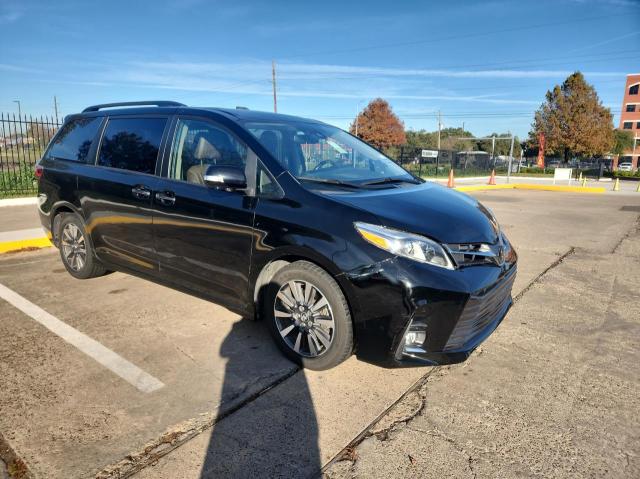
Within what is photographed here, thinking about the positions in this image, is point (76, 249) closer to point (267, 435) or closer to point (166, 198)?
point (166, 198)

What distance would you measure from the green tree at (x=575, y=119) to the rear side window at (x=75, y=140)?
148ft

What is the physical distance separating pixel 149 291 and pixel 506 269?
3.34 meters

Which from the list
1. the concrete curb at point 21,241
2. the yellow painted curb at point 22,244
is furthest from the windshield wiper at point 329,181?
the yellow painted curb at point 22,244

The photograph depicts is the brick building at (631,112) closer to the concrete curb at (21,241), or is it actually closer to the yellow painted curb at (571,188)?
the yellow painted curb at (571,188)

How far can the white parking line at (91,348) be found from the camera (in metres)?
2.84

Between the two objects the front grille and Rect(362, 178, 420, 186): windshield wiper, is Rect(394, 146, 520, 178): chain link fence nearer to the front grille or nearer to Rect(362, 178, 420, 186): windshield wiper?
Rect(362, 178, 420, 186): windshield wiper

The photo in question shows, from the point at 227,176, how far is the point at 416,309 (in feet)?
5.05

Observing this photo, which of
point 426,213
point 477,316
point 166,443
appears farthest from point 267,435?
point 426,213

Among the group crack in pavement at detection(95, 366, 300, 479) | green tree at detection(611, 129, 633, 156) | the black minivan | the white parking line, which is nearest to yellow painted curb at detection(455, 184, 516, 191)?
the black minivan

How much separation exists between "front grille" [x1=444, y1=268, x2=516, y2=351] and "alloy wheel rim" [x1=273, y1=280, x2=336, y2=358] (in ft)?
2.47

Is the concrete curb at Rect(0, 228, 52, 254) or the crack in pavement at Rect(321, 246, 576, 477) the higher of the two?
the concrete curb at Rect(0, 228, 52, 254)

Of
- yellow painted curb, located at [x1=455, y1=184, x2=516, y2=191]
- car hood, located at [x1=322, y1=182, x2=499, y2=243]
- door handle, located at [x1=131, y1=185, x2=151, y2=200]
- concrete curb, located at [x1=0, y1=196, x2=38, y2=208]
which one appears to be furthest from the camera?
yellow painted curb, located at [x1=455, y1=184, x2=516, y2=191]

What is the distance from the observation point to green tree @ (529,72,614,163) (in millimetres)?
40438

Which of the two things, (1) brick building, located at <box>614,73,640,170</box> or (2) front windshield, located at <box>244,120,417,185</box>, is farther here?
(1) brick building, located at <box>614,73,640,170</box>
